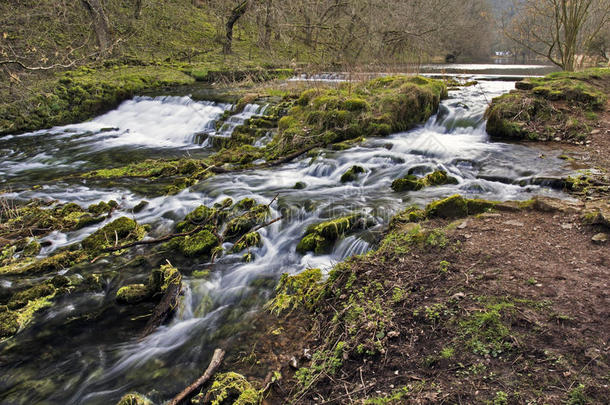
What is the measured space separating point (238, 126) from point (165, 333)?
8.69 m

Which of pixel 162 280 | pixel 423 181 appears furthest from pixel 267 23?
pixel 162 280

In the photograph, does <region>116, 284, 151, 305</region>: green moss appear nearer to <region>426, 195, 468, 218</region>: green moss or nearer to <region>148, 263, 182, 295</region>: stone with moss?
<region>148, 263, 182, 295</region>: stone with moss

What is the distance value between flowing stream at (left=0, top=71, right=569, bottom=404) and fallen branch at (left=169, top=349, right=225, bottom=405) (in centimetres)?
26

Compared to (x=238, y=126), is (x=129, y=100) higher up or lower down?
higher up

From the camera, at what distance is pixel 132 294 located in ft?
14.0

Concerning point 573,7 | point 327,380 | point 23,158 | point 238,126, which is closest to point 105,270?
point 327,380

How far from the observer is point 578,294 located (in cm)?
286

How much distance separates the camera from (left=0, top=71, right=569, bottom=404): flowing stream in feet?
11.4

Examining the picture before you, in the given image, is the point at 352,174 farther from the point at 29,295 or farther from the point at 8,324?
the point at 8,324

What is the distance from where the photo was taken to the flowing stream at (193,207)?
3.47 metres

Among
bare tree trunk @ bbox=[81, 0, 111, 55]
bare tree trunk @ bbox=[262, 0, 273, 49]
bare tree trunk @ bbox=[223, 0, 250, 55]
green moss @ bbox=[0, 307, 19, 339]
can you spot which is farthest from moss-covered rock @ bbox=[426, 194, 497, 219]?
bare tree trunk @ bbox=[81, 0, 111, 55]

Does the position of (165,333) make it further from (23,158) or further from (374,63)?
(374,63)

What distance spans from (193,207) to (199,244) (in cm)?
161

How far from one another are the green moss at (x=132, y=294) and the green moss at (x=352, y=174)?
4.47m
